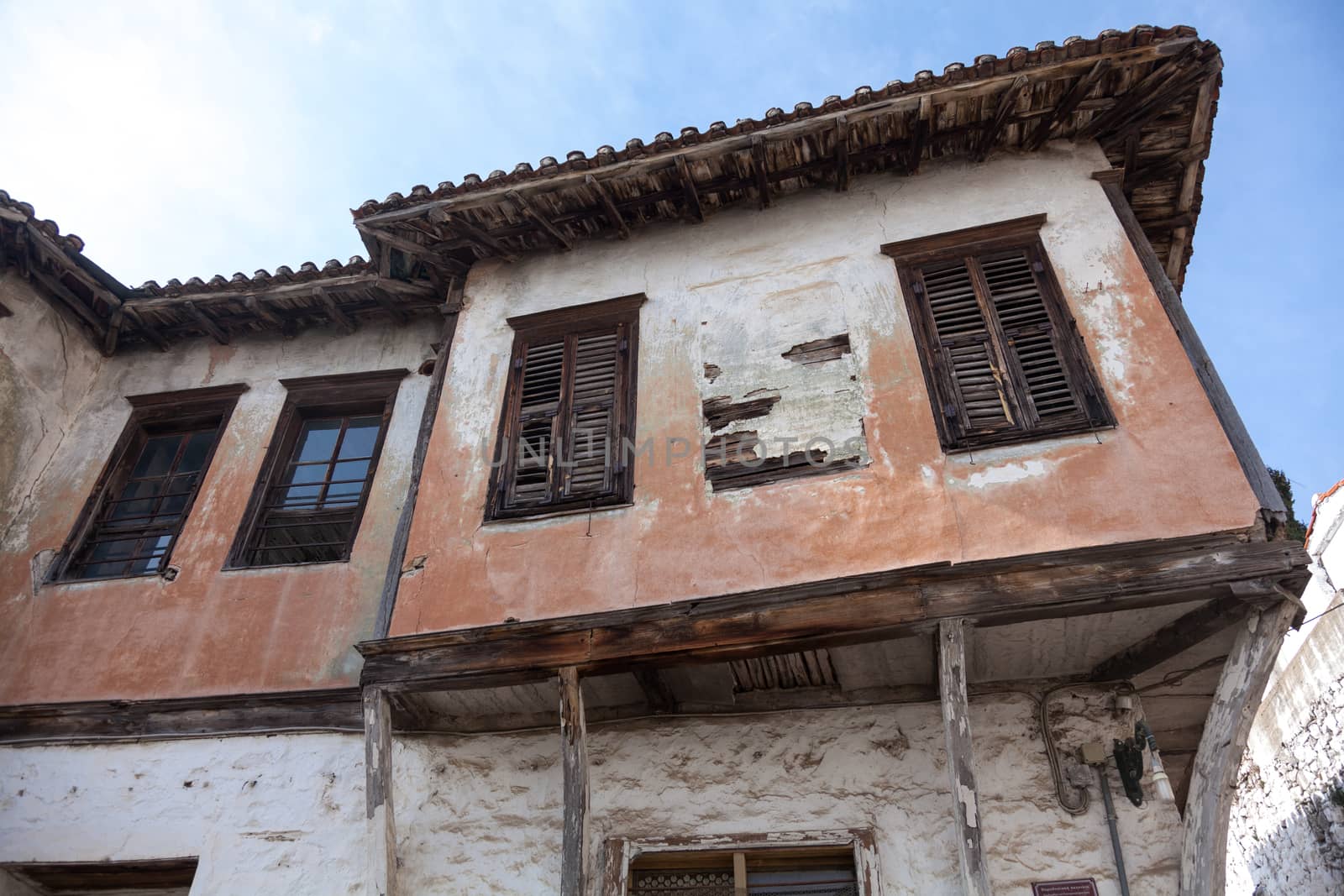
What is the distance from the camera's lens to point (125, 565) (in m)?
7.16

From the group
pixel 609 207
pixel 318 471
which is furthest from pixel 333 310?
pixel 609 207

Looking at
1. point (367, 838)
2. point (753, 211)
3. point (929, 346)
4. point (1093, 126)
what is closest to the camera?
Answer: point (367, 838)

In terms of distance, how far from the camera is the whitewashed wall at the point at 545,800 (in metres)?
4.66

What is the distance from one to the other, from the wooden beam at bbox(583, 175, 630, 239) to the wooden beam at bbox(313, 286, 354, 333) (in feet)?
8.48

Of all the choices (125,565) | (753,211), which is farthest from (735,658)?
(125,565)

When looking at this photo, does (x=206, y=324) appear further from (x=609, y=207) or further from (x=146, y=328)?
(x=609, y=207)

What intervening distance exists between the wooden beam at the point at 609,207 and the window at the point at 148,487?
3.57m

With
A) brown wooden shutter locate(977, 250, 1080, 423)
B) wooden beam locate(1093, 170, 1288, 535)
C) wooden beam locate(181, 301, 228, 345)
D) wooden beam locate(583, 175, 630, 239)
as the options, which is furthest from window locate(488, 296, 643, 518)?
wooden beam locate(1093, 170, 1288, 535)

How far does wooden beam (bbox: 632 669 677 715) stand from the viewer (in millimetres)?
5102

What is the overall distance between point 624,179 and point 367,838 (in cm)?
460

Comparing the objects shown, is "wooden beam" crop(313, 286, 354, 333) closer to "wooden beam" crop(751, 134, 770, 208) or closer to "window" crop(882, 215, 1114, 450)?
"wooden beam" crop(751, 134, 770, 208)

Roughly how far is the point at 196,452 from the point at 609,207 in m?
4.13

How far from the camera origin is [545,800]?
209 inches

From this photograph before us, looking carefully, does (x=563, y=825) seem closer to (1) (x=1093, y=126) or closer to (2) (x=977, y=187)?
(2) (x=977, y=187)
